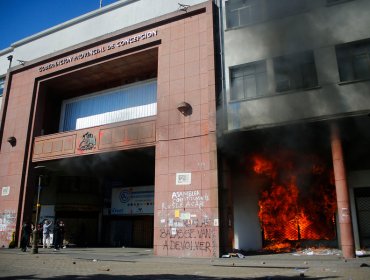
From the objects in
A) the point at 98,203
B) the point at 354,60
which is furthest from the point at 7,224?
the point at 354,60

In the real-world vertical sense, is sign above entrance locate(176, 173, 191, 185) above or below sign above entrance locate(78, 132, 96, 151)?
below

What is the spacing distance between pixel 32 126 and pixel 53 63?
396 centimetres

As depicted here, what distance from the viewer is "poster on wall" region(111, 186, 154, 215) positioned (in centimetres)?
2164

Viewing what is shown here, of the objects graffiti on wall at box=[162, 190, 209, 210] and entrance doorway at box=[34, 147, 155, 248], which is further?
entrance doorway at box=[34, 147, 155, 248]

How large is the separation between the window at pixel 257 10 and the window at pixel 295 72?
70.1 inches

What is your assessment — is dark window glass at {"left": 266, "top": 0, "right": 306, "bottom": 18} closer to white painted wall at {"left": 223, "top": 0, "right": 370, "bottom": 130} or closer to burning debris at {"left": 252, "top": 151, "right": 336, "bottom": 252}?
white painted wall at {"left": 223, "top": 0, "right": 370, "bottom": 130}

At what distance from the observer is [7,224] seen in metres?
19.8

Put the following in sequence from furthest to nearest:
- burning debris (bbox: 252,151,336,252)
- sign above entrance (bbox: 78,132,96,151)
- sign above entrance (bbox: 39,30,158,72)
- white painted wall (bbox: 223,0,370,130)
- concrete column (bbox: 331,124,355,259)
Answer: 1. sign above entrance (bbox: 78,132,96,151)
2. sign above entrance (bbox: 39,30,158,72)
3. burning debris (bbox: 252,151,336,252)
4. white painted wall (bbox: 223,0,370,130)
5. concrete column (bbox: 331,124,355,259)

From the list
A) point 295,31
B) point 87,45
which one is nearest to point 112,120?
point 87,45

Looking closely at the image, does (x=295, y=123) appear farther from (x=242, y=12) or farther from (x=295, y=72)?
(x=242, y=12)

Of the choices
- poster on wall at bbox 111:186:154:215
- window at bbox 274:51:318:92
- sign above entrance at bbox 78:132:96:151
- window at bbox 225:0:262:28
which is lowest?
poster on wall at bbox 111:186:154:215

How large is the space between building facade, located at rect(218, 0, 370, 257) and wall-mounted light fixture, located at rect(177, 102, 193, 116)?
5.37 ft

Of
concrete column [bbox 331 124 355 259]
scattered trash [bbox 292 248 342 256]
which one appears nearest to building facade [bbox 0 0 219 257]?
scattered trash [bbox 292 248 342 256]

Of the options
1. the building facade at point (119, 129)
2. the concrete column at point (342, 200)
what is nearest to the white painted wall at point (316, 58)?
the concrete column at point (342, 200)
